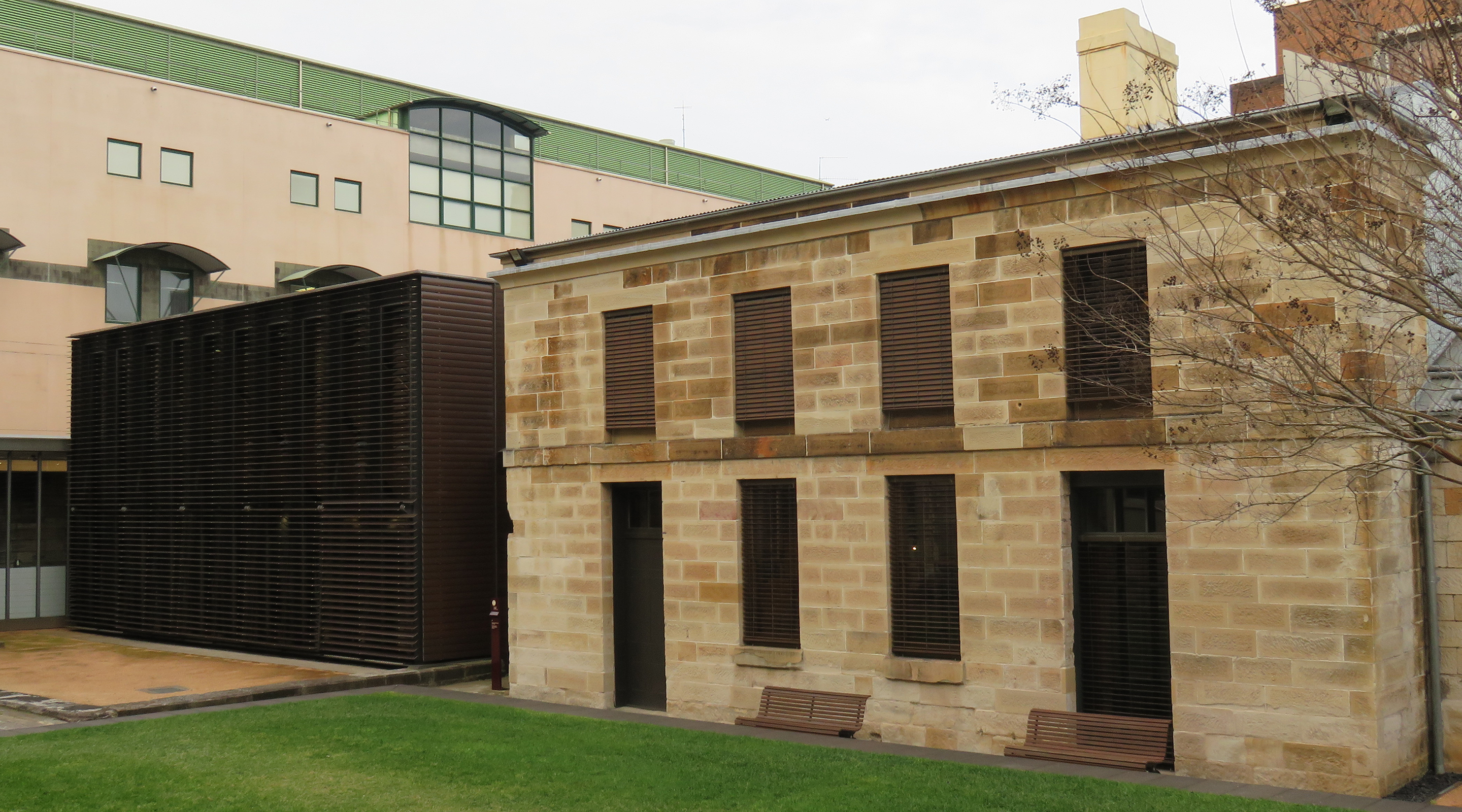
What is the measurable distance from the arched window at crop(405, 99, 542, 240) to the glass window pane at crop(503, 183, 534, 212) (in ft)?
0.05

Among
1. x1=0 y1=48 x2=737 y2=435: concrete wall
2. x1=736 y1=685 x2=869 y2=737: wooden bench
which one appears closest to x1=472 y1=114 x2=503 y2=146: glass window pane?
x1=0 y1=48 x2=737 y2=435: concrete wall

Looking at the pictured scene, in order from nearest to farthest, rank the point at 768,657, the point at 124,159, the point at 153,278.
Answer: the point at 768,657 < the point at 153,278 < the point at 124,159

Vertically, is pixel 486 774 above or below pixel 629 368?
below

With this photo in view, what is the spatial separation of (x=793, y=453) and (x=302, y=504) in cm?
1026

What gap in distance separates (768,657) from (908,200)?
556 centimetres

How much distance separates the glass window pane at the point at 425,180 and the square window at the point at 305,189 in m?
2.79

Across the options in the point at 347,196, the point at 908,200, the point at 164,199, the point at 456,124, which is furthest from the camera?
the point at 456,124

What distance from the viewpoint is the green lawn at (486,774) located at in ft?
Result: 35.5

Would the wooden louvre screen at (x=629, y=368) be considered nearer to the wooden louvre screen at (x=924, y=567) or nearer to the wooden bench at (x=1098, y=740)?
the wooden louvre screen at (x=924, y=567)

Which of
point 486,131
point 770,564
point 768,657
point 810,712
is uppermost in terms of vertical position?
point 486,131

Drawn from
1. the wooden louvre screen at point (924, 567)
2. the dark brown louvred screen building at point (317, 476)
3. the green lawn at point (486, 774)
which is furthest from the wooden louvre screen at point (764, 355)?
the dark brown louvred screen building at point (317, 476)

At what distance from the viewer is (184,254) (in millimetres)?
30953

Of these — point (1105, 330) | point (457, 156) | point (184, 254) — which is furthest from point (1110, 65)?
point (457, 156)

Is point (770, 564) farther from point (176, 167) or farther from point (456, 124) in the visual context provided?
point (456, 124)
